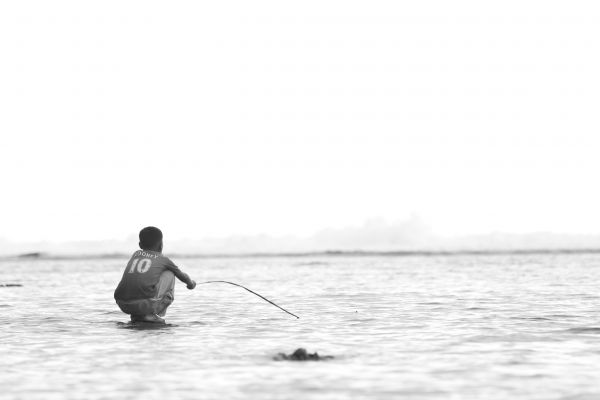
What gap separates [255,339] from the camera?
1598cm

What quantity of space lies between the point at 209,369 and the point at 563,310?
1295 centimetres

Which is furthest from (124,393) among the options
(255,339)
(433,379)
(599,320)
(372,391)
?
(599,320)

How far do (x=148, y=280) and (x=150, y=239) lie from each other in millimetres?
861

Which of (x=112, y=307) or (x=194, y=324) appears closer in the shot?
(x=194, y=324)

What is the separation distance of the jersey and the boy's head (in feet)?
0.51

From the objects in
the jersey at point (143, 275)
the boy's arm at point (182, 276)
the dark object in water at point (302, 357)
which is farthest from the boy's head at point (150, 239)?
the dark object in water at point (302, 357)

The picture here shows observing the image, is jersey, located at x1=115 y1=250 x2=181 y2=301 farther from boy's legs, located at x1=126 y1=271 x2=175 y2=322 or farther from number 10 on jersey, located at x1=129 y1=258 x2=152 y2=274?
boy's legs, located at x1=126 y1=271 x2=175 y2=322

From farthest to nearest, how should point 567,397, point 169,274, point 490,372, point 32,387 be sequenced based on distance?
1. point 169,274
2. point 490,372
3. point 32,387
4. point 567,397

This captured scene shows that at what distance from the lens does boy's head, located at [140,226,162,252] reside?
687 inches

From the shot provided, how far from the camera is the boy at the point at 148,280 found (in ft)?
56.1

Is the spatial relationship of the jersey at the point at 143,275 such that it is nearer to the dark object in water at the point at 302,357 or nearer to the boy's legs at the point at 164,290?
the boy's legs at the point at 164,290

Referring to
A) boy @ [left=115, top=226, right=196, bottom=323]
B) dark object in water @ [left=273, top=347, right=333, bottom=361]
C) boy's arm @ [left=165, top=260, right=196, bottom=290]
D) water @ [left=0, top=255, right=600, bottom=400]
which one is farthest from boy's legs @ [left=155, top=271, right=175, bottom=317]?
dark object in water @ [left=273, top=347, right=333, bottom=361]

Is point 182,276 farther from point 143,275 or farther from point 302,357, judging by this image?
point 302,357

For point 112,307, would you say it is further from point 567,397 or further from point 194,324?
point 567,397
